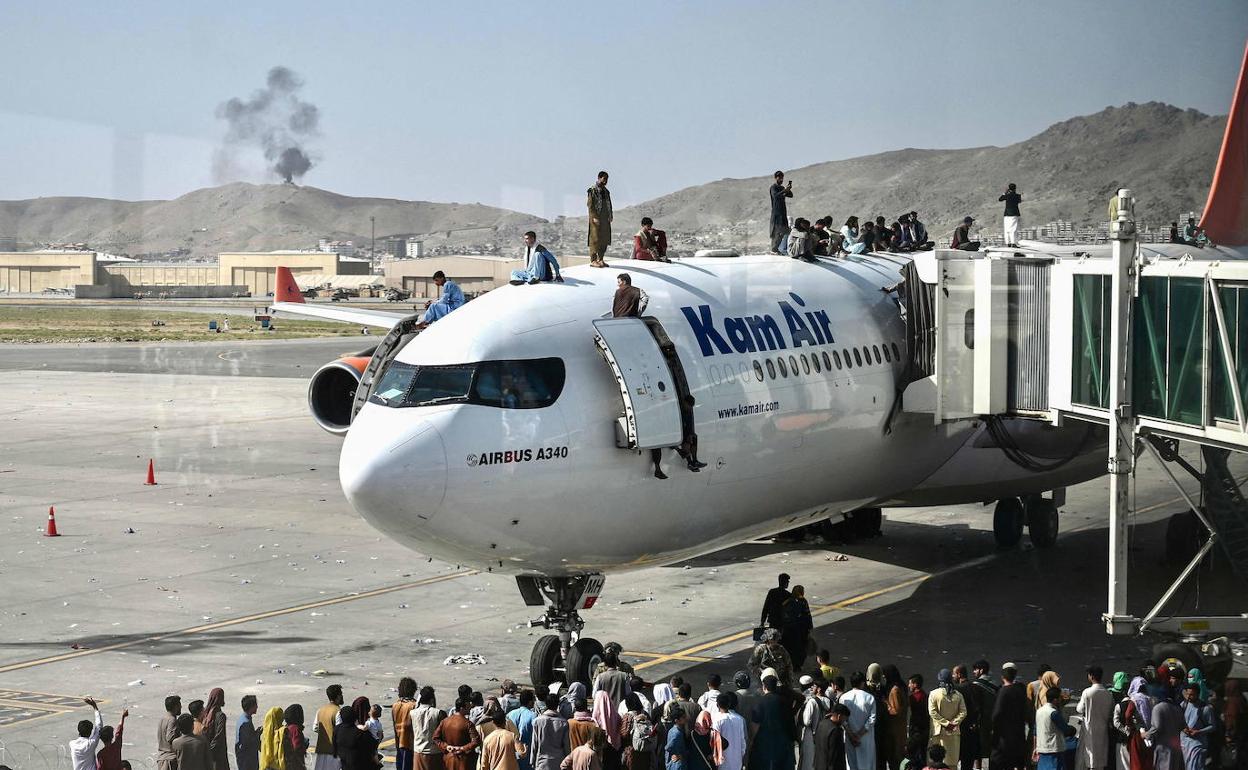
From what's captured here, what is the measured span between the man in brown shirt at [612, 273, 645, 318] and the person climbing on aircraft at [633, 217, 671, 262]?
266 cm

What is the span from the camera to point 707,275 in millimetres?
21453

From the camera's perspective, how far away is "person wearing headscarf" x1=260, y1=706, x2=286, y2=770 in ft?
49.4

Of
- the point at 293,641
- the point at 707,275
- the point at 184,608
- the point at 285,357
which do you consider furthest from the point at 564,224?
the point at 285,357

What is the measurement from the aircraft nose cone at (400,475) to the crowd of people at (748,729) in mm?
2137

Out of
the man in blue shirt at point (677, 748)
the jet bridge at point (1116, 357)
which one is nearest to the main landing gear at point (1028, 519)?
the jet bridge at point (1116, 357)

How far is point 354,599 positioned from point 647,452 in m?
9.26

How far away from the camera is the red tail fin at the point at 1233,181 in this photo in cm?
1409

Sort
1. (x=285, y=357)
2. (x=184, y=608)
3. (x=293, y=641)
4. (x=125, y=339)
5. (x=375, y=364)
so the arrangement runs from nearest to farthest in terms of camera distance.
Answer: (x=375, y=364)
(x=293, y=641)
(x=184, y=608)
(x=285, y=357)
(x=125, y=339)

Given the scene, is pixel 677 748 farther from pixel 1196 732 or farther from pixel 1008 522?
pixel 1008 522

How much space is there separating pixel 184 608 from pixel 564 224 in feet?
30.5

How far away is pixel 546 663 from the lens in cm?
1878

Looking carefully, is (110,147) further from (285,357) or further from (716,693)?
(285,357)

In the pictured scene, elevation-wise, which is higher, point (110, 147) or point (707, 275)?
point (110, 147)

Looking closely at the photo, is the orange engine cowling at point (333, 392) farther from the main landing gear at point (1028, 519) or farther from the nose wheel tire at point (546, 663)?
the main landing gear at point (1028, 519)
